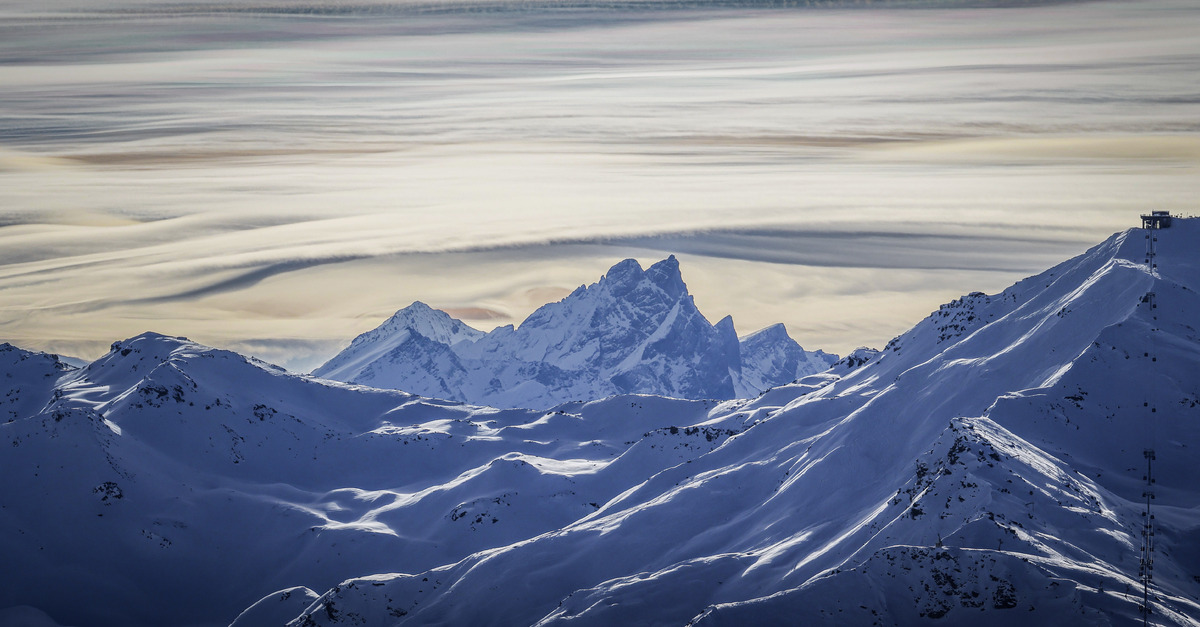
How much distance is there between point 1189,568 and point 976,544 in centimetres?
3327

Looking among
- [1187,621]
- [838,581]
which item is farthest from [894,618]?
[1187,621]

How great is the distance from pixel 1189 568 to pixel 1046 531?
2182 centimetres

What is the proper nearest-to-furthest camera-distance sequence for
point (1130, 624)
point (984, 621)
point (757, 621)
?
point (1130, 624)
point (984, 621)
point (757, 621)

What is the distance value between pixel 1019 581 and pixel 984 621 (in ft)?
28.5

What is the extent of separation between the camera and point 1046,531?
7810 inches

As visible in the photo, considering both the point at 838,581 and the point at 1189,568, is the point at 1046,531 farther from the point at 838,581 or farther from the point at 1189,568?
the point at 838,581

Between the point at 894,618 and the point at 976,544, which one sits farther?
the point at 976,544

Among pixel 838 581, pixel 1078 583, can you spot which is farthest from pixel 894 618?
pixel 1078 583

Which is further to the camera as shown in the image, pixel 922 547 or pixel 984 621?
pixel 922 547

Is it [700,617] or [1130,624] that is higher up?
[1130,624]

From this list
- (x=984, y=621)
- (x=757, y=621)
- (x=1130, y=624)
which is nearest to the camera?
(x=1130, y=624)

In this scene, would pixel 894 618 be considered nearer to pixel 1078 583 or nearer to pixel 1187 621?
pixel 1078 583

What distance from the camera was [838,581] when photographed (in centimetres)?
19288

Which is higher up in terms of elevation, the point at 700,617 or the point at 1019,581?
the point at 1019,581
